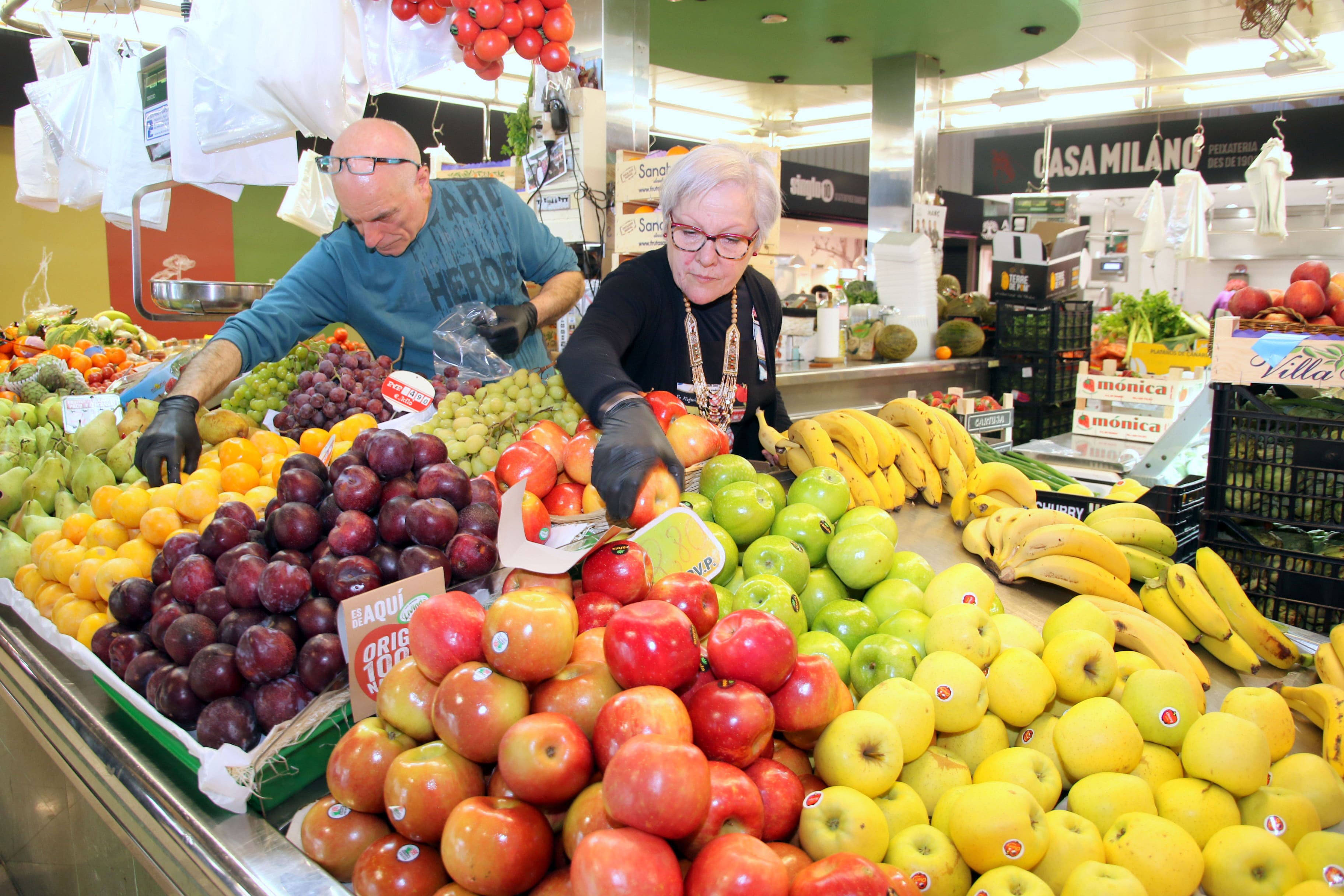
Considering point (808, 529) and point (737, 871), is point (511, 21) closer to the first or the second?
point (808, 529)

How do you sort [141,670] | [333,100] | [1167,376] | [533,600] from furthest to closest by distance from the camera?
1. [1167,376]
2. [333,100]
3. [141,670]
4. [533,600]

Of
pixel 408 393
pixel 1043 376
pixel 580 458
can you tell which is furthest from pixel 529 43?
pixel 1043 376

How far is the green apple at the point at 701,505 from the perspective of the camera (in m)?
1.61

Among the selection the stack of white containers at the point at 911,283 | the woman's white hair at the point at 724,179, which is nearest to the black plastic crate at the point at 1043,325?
the stack of white containers at the point at 911,283

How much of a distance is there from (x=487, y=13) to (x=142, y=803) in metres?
3.07

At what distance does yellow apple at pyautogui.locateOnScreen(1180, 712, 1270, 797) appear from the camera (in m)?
1.11

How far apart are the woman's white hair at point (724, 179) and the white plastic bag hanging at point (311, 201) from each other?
4470 mm

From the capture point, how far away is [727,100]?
40.1 ft

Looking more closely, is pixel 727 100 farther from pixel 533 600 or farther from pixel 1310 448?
pixel 533 600

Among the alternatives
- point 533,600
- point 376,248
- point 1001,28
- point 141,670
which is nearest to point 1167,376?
point 1001,28

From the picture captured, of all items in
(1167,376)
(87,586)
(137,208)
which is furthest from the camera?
(1167,376)

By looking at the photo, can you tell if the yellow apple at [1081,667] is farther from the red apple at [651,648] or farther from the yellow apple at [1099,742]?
the red apple at [651,648]

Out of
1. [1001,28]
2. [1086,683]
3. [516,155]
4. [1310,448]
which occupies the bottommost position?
[1086,683]

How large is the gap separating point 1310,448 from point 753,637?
1549 mm
